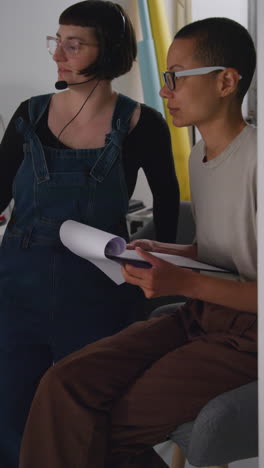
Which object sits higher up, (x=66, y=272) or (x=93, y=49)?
(x=93, y=49)

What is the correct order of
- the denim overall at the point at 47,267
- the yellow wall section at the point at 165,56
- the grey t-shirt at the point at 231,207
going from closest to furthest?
the grey t-shirt at the point at 231,207 → the denim overall at the point at 47,267 → the yellow wall section at the point at 165,56

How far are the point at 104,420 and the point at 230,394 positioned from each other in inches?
10.4

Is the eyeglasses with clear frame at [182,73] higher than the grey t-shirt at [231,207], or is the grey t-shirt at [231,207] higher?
the eyeglasses with clear frame at [182,73]

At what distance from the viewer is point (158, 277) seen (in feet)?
3.67

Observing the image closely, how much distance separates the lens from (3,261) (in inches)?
57.6

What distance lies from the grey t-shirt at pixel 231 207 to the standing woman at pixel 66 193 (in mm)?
233

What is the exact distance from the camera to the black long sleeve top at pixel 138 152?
57.8 inches

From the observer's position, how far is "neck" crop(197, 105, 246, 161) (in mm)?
1270

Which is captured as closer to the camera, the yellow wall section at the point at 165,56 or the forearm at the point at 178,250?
the forearm at the point at 178,250

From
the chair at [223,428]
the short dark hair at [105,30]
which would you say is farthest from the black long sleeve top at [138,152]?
the chair at [223,428]

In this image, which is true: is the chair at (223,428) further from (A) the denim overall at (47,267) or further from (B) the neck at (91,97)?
(B) the neck at (91,97)

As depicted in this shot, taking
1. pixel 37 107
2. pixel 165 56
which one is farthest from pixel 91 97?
pixel 165 56

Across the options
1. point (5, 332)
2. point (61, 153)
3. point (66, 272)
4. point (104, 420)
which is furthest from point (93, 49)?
point (104, 420)

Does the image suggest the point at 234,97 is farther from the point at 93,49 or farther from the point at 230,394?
the point at 230,394
